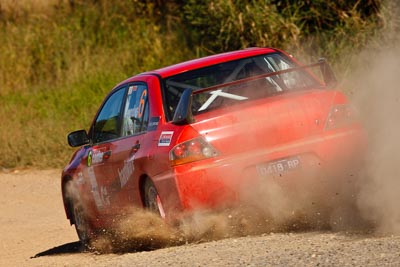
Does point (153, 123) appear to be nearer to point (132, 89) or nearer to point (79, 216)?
point (132, 89)

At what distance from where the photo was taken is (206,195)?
27.8ft

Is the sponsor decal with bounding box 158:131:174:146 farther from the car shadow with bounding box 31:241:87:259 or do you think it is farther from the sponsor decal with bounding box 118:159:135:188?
the car shadow with bounding box 31:241:87:259

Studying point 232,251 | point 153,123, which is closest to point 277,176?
point 232,251

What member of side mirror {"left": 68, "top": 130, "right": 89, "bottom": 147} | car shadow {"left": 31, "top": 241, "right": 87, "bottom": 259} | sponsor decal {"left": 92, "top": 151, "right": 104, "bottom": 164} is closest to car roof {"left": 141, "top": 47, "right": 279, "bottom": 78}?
sponsor decal {"left": 92, "top": 151, "right": 104, "bottom": 164}

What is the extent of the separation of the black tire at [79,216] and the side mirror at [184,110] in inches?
100

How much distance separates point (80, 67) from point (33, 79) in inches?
51.8

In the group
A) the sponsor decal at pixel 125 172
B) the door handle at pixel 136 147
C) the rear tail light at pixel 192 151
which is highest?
the door handle at pixel 136 147

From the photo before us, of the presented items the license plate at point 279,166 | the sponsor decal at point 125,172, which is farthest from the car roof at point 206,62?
the license plate at point 279,166

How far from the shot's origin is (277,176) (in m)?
8.56

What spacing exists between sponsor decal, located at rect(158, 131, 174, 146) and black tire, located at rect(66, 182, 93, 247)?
230 centimetres

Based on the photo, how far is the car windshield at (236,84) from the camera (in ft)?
29.9

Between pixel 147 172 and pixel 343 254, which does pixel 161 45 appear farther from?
pixel 343 254

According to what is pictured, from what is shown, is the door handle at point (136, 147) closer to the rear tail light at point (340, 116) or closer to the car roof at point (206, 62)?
the car roof at point (206, 62)

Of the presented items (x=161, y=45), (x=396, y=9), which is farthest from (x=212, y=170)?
(x=161, y=45)
